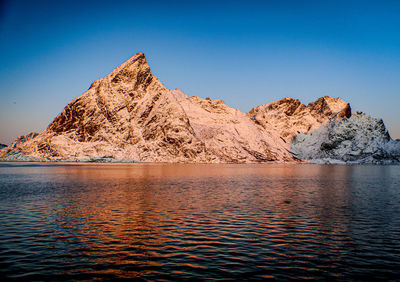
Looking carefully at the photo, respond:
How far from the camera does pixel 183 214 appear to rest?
80.7ft

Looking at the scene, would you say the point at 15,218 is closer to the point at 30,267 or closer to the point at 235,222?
the point at 30,267

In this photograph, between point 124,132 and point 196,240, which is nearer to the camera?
point 196,240

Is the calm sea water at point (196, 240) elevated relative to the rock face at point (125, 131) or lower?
lower

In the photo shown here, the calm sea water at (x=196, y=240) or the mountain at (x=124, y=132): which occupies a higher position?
the mountain at (x=124, y=132)

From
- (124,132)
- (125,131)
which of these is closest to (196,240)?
(124,132)

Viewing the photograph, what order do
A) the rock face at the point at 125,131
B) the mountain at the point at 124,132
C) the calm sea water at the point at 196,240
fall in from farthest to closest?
the rock face at the point at 125,131 < the mountain at the point at 124,132 < the calm sea water at the point at 196,240

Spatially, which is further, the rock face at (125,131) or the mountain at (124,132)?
the rock face at (125,131)

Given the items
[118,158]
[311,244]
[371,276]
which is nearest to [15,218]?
[311,244]

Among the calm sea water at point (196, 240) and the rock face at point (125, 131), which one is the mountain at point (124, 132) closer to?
the rock face at point (125, 131)

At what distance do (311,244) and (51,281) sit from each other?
12.1 m

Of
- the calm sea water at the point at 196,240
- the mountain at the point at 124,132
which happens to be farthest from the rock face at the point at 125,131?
the calm sea water at the point at 196,240

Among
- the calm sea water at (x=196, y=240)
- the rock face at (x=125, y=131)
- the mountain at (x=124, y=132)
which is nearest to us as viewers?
the calm sea water at (x=196, y=240)

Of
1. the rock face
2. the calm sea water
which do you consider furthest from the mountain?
the calm sea water

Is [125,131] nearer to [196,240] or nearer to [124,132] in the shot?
[124,132]
